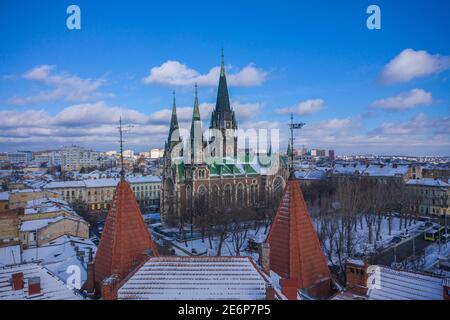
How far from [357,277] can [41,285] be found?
21.5ft

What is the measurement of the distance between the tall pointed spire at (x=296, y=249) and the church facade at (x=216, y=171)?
66.5 feet

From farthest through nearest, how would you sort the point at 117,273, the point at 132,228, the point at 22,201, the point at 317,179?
the point at 317,179 < the point at 22,201 < the point at 132,228 < the point at 117,273

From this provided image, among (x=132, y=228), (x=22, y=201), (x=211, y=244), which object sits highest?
(x=132, y=228)

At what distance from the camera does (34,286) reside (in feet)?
20.0

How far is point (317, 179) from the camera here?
4291cm

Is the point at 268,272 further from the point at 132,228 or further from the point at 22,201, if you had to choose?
the point at 22,201

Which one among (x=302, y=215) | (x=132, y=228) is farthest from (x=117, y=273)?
(x=302, y=215)

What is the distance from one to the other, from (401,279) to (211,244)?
17.6m

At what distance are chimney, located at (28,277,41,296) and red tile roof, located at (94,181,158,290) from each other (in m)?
1.05

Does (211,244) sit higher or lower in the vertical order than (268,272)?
lower

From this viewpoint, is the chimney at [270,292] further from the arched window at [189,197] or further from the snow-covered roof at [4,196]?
the snow-covered roof at [4,196]

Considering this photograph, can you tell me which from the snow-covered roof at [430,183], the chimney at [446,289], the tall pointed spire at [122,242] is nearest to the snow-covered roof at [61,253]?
the tall pointed spire at [122,242]

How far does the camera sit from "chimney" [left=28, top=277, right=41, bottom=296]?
19.7 feet

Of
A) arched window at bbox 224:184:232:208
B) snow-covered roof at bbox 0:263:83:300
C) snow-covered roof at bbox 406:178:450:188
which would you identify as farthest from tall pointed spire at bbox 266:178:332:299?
snow-covered roof at bbox 406:178:450:188
